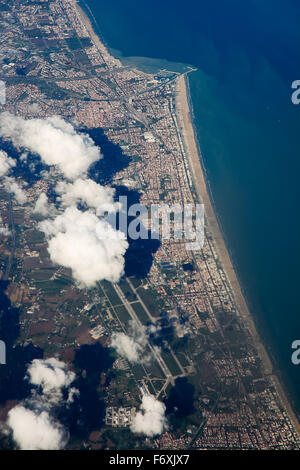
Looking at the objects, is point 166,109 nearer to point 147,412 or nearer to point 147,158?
point 147,158

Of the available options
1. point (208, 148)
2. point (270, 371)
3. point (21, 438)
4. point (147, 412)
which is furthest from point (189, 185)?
point (21, 438)

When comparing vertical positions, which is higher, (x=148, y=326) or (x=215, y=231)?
(x=215, y=231)

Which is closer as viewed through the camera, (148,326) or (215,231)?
(148,326)

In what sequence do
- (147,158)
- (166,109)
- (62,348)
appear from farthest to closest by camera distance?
1. (166,109)
2. (147,158)
3. (62,348)

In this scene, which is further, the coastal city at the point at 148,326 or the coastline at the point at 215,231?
the coastline at the point at 215,231

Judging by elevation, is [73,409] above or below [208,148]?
→ below

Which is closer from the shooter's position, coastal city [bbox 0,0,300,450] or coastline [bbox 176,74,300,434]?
coastal city [bbox 0,0,300,450]
